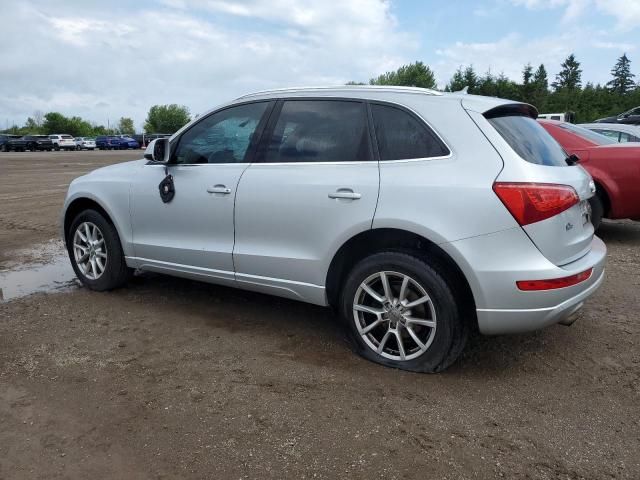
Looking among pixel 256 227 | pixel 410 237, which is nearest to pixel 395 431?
pixel 410 237

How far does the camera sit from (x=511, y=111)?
11.9ft

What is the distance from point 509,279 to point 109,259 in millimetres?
3556

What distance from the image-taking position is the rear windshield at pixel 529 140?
10.8 feet

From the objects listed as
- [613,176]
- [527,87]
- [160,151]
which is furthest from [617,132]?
[527,87]

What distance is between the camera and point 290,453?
8.73ft

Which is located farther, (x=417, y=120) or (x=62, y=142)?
(x=62, y=142)

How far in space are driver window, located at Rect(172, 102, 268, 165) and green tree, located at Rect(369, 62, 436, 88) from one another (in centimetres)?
7683

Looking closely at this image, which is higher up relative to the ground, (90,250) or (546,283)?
(546,283)

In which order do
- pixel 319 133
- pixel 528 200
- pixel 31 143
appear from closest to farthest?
1. pixel 528 200
2. pixel 319 133
3. pixel 31 143

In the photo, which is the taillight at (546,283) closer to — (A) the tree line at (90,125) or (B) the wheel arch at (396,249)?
(B) the wheel arch at (396,249)

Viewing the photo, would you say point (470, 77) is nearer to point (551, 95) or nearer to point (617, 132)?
point (551, 95)

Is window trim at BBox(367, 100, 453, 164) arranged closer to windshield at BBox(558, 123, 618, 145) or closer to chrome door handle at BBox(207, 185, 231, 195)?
chrome door handle at BBox(207, 185, 231, 195)

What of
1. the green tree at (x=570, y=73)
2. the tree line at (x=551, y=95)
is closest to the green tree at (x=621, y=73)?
the green tree at (x=570, y=73)

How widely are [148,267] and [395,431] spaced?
9.27 feet
